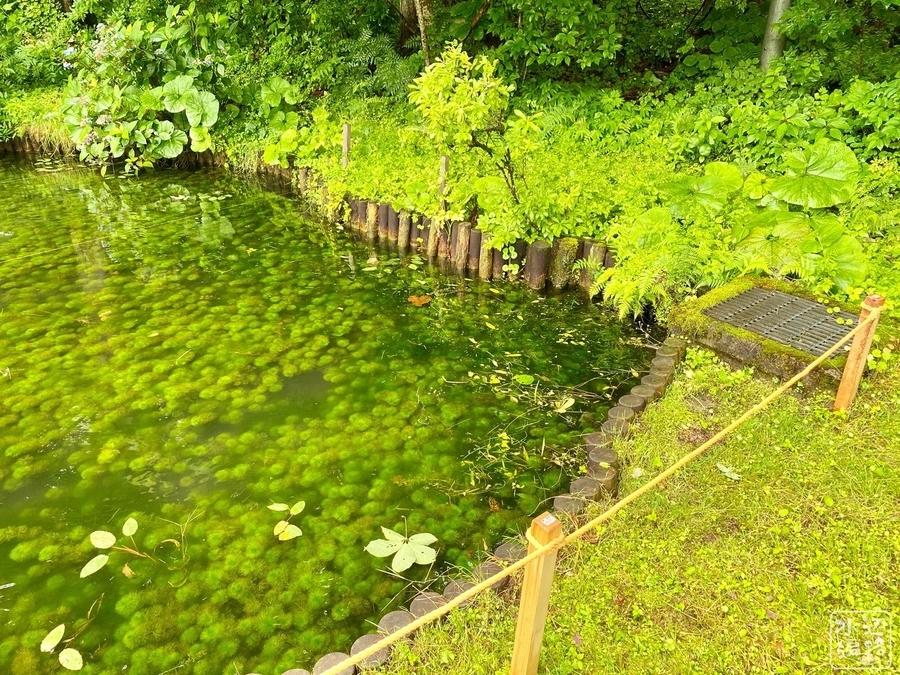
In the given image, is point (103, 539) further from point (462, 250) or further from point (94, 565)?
point (462, 250)

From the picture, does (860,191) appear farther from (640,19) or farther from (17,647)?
(17,647)

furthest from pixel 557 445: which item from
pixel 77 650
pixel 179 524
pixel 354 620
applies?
pixel 77 650

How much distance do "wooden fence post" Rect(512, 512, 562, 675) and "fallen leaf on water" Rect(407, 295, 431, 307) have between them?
400 centimetres

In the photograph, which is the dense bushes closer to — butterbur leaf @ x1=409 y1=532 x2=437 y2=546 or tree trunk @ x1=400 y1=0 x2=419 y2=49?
tree trunk @ x1=400 y1=0 x2=419 y2=49

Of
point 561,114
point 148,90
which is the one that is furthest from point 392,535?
point 148,90

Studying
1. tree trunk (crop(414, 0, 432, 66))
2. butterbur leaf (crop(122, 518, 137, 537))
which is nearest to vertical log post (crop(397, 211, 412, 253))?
tree trunk (crop(414, 0, 432, 66))

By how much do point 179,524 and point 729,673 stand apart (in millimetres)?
2864

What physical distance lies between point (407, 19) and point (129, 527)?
10160 millimetres

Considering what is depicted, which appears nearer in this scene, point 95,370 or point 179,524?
point 179,524

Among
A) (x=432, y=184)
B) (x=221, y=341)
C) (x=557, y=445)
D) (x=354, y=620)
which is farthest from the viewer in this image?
(x=432, y=184)

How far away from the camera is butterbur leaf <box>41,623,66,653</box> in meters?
2.66

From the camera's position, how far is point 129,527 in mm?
3262

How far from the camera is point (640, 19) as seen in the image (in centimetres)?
909

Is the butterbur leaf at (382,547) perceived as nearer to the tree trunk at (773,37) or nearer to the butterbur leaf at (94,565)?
the butterbur leaf at (94,565)
